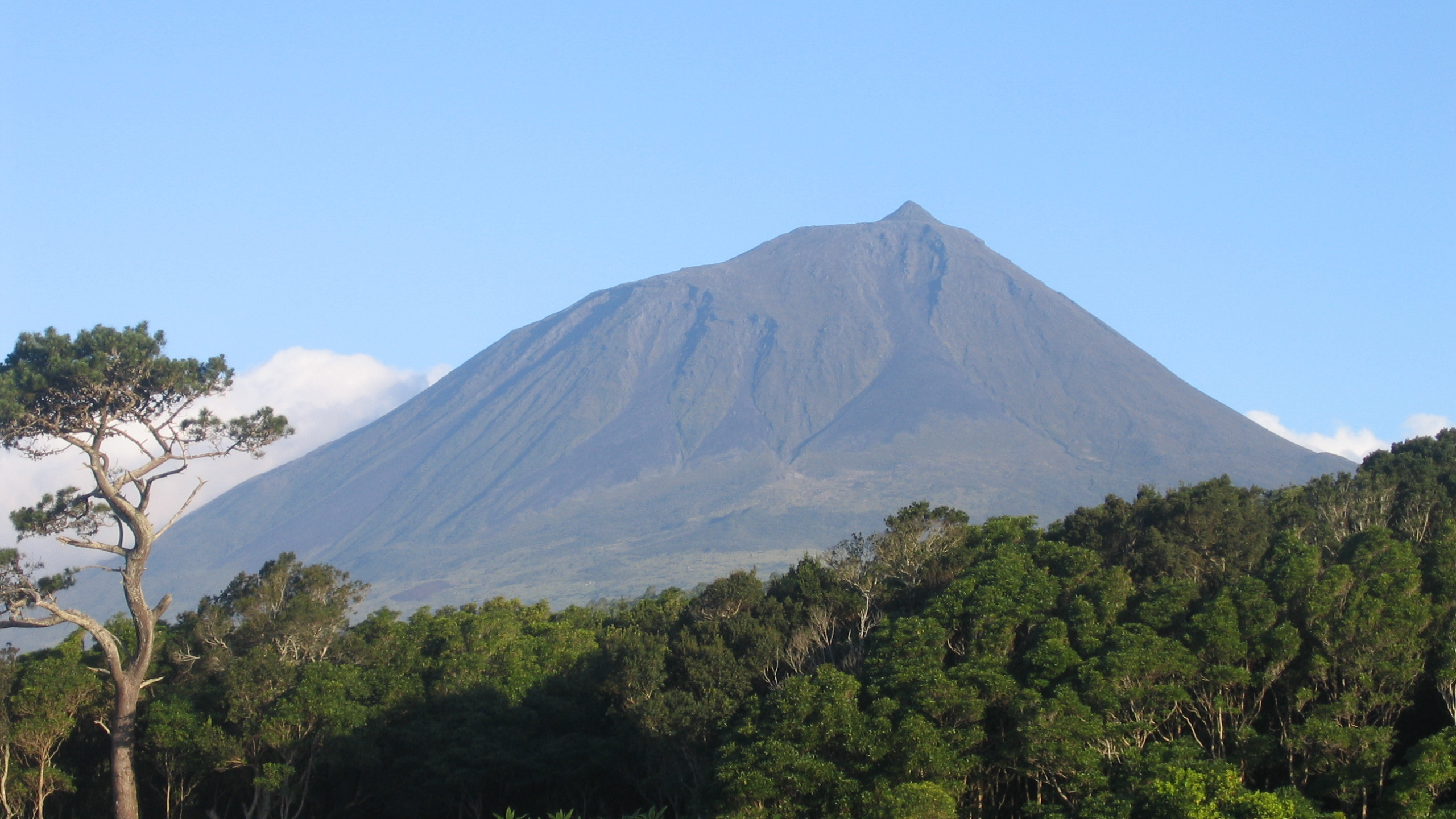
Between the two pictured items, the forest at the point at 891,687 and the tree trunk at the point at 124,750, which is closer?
the forest at the point at 891,687

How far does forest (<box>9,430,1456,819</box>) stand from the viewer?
24656 millimetres

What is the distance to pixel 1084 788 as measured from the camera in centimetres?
2370

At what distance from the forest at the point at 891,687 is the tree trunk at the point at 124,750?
6.08m

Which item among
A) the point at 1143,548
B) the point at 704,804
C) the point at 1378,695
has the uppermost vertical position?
the point at 1143,548

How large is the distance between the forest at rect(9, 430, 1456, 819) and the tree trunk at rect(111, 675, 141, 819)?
239 inches

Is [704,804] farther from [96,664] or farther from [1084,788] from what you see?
[96,664]

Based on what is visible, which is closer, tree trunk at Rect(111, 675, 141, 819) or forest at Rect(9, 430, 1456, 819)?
forest at Rect(9, 430, 1456, 819)

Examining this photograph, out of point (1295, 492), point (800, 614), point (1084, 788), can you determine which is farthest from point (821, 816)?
point (1295, 492)

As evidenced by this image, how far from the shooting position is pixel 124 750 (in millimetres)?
26156

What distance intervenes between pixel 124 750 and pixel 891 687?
1510cm

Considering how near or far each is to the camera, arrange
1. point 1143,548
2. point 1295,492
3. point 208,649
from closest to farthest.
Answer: point 1143,548 → point 208,649 → point 1295,492

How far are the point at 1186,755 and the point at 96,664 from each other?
94.1 feet

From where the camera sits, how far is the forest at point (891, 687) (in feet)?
80.9

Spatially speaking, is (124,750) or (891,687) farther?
(891,687)
